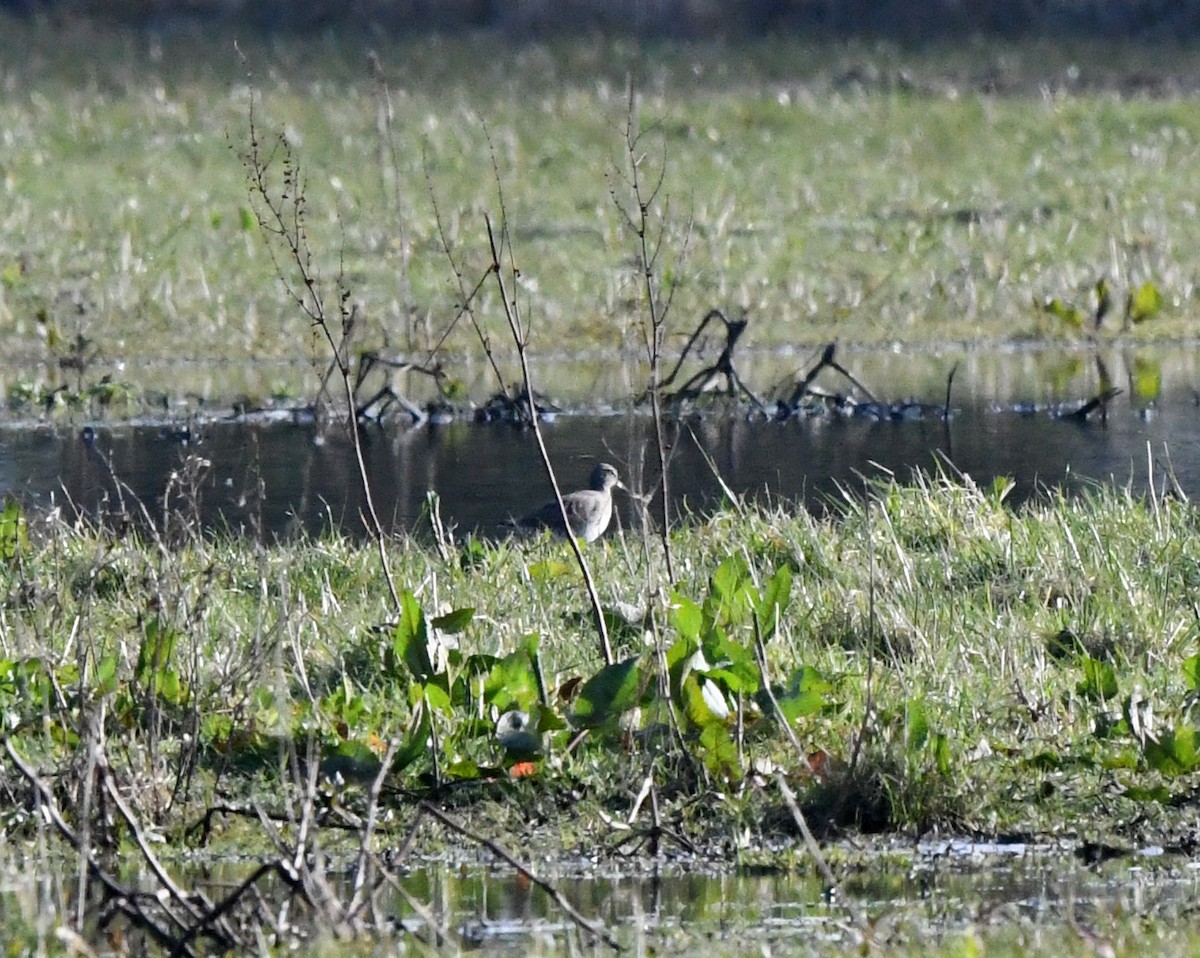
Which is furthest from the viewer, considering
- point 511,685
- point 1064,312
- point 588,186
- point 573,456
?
point 588,186

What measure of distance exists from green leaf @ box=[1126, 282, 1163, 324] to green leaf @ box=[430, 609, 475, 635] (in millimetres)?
13679

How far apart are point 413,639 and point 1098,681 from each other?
5.45ft

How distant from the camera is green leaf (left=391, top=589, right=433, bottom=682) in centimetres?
535

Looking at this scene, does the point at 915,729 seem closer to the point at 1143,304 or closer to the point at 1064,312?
the point at 1064,312

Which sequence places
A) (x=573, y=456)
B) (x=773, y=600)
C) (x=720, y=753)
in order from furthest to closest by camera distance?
(x=573, y=456), (x=773, y=600), (x=720, y=753)

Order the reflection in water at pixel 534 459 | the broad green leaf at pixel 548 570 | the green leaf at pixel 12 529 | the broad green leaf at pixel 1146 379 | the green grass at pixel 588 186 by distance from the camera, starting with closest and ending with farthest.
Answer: the broad green leaf at pixel 548 570 → the green leaf at pixel 12 529 → the reflection in water at pixel 534 459 → the broad green leaf at pixel 1146 379 → the green grass at pixel 588 186

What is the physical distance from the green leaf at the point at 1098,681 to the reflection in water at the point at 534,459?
13.6 ft

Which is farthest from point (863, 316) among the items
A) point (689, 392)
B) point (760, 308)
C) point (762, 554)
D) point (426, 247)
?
point (762, 554)

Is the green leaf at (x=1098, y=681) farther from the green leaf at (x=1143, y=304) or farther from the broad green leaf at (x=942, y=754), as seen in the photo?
the green leaf at (x=1143, y=304)

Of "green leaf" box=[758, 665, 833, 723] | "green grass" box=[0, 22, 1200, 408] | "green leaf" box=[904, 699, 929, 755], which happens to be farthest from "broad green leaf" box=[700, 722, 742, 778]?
"green grass" box=[0, 22, 1200, 408]

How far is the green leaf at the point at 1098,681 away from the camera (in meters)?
5.48

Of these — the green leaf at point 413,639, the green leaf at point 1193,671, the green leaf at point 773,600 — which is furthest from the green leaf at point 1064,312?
the green leaf at point 413,639

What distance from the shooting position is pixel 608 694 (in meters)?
5.11

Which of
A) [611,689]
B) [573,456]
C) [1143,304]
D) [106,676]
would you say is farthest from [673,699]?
[1143,304]
